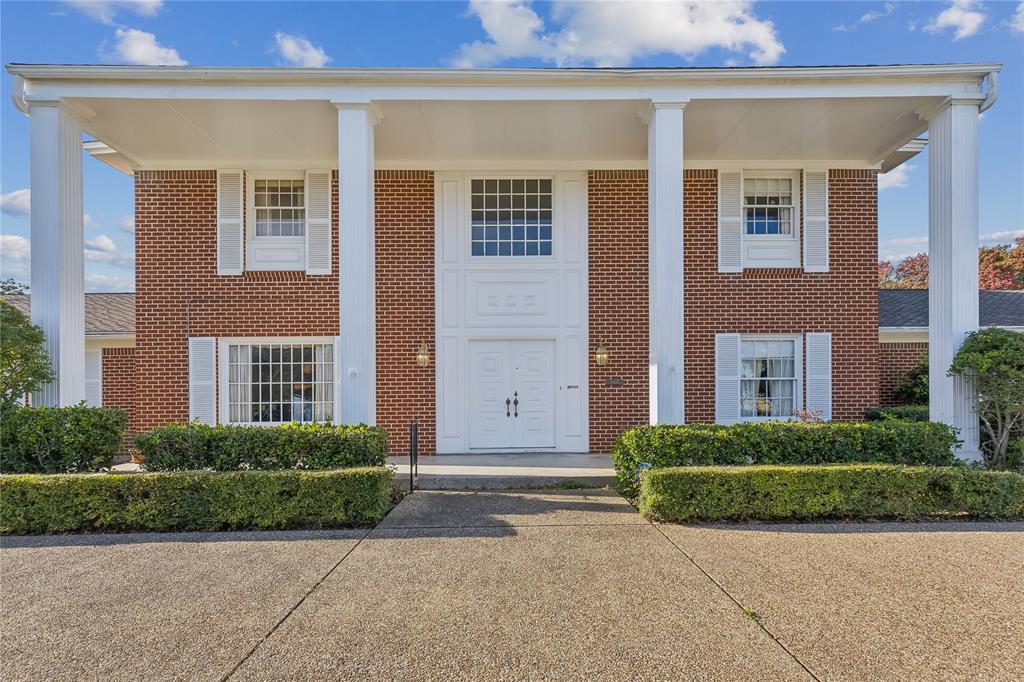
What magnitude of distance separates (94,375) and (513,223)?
8551mm

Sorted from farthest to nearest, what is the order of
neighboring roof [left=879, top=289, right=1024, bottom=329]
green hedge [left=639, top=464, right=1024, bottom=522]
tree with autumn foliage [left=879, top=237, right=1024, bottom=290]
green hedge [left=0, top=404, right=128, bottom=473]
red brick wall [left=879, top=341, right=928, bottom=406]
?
tree with autumn foliage [left=879, top=237, right=1024, bottom=290] → neighboring roof [left=879, top=289, right=1024, bottom=329] → red brick wall [left=879, top=341, right=928, bottom=406] → green hedge [left=0, top=404, right=128, bottom=473] → green hedge [left=639, top=464, right=1024, bottom=522]

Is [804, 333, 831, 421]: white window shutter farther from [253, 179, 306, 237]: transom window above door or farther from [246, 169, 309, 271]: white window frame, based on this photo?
[253, 179, 306, 237]: transom window above door

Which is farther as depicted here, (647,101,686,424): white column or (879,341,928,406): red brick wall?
(879,341,928,406): red brick wall

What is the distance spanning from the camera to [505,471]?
8633 millimetres

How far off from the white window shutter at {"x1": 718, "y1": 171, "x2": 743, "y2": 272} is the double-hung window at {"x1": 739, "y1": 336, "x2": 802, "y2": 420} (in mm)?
1433

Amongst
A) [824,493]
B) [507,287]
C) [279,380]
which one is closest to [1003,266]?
[507,287]

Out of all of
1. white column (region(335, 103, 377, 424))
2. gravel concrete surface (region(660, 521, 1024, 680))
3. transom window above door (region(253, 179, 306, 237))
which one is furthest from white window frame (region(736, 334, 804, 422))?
transom window above door (region(253, 179, 306, 237))

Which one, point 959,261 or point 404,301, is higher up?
point 959,261

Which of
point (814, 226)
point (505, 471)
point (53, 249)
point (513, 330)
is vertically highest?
point (814, 226)

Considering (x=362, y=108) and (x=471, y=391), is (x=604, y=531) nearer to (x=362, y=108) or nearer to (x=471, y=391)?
(x=471, y=391)

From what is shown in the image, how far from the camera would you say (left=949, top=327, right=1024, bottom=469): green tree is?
7.10 metres

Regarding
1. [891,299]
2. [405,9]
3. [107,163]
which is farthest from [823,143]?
[107,163]

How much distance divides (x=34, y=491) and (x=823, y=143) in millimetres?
11736

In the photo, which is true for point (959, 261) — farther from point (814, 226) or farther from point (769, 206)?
point (769, 206)
